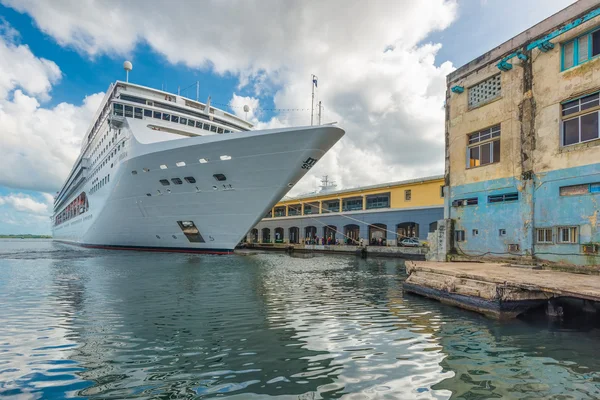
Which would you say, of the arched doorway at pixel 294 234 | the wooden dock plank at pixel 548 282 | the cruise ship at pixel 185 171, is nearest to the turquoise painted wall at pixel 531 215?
the wooden dock plank at pixel 548 282

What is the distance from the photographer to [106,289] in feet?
35.7

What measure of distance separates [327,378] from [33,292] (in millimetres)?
10195

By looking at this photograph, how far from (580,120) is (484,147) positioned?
3.29 m

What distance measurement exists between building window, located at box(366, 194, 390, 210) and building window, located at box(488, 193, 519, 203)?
19.9 metres

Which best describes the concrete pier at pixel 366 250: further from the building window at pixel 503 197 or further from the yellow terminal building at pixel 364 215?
the building window at pixel 503 197

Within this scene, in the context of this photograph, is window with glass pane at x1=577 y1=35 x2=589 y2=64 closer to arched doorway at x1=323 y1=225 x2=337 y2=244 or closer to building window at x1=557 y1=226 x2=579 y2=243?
building window at x1=557 y1=226 x2=579 y2=243

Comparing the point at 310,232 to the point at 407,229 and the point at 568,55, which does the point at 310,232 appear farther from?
the point at 568,55

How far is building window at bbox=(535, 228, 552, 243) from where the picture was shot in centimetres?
1048

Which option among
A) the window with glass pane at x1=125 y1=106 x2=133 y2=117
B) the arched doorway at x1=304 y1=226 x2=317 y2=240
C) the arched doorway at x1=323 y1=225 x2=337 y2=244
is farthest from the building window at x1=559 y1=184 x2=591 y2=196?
the arched doorway at x1=304 y1=226 x2=317 y2=240

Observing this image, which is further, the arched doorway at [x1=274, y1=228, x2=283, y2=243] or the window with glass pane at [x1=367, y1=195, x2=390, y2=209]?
the arched doorway at [x1=274, y1=228, x2=283, y2=243]

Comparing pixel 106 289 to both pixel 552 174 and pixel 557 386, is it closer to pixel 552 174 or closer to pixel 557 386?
pixel 557 386

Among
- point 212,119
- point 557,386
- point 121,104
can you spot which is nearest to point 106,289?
point 557,386

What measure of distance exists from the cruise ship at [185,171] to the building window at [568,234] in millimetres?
10191

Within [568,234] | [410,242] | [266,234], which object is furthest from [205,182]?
[266,234]
